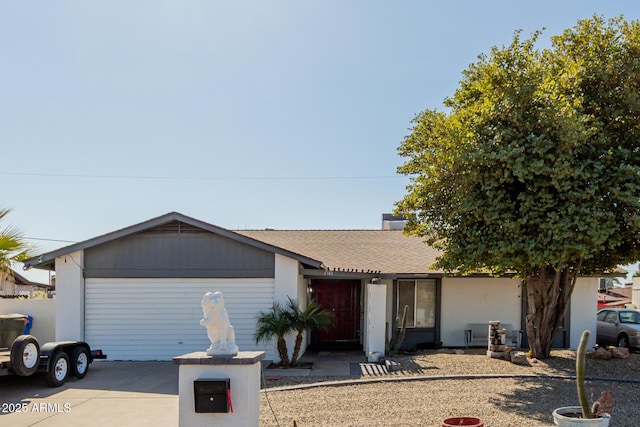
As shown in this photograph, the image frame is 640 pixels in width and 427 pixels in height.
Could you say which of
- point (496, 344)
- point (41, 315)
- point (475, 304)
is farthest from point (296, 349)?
point (41, 315)

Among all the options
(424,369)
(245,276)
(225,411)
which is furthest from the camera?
(245,276)

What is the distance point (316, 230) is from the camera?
21609 millimetres

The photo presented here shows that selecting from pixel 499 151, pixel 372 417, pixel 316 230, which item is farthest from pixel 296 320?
pixel 316 230

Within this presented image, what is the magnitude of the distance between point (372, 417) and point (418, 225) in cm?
532

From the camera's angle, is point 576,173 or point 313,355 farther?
point 313,355

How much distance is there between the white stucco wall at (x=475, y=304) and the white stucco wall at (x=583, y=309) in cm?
155

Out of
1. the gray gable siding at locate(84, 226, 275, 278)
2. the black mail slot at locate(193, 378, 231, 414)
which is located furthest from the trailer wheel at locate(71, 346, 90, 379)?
the black mail slot at locate(193, 378, 231, 414)

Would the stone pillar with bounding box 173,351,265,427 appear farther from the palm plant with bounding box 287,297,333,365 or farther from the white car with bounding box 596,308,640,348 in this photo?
the white car with bounding box 596,308,640,348

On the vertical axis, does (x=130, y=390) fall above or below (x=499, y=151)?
below

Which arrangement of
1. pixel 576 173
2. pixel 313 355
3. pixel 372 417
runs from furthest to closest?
pixel 313 355, pixel 576 173, pixel 372 417

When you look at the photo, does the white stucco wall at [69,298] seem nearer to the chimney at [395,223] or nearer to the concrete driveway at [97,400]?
the concrete driveway at [97,400]

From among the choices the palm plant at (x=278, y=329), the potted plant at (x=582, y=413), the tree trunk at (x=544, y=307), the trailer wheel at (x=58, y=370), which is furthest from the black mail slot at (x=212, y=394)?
the tree trunk at (x=544, y=307)

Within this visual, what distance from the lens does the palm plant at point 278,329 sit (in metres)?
12.2

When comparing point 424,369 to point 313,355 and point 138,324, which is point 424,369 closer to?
point 313,355
